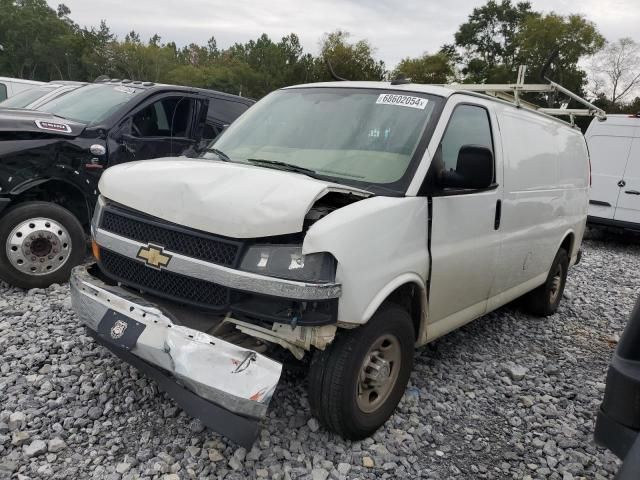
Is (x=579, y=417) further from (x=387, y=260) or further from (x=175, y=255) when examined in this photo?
(x=175, y=255)

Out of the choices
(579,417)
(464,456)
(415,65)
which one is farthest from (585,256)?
(415,65)

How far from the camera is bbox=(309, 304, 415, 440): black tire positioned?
2766 millimetres

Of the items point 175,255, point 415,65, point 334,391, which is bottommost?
point 334,391

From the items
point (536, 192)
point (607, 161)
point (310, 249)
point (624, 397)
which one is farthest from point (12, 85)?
point (624, 397)

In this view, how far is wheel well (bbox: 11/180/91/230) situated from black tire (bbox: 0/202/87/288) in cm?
→ 22

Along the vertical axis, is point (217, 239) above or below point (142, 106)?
below

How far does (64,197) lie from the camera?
5.20m

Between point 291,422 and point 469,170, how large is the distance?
1871 mm

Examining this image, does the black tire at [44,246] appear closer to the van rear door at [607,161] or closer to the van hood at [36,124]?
the van hood at [36,124]

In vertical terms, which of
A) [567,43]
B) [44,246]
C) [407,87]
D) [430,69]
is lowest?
[44,246]

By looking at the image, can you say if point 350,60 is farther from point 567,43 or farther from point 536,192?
point 536,192

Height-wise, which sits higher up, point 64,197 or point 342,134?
point 342,134

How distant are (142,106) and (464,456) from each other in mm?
4829

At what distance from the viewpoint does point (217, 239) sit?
264 centimetres
